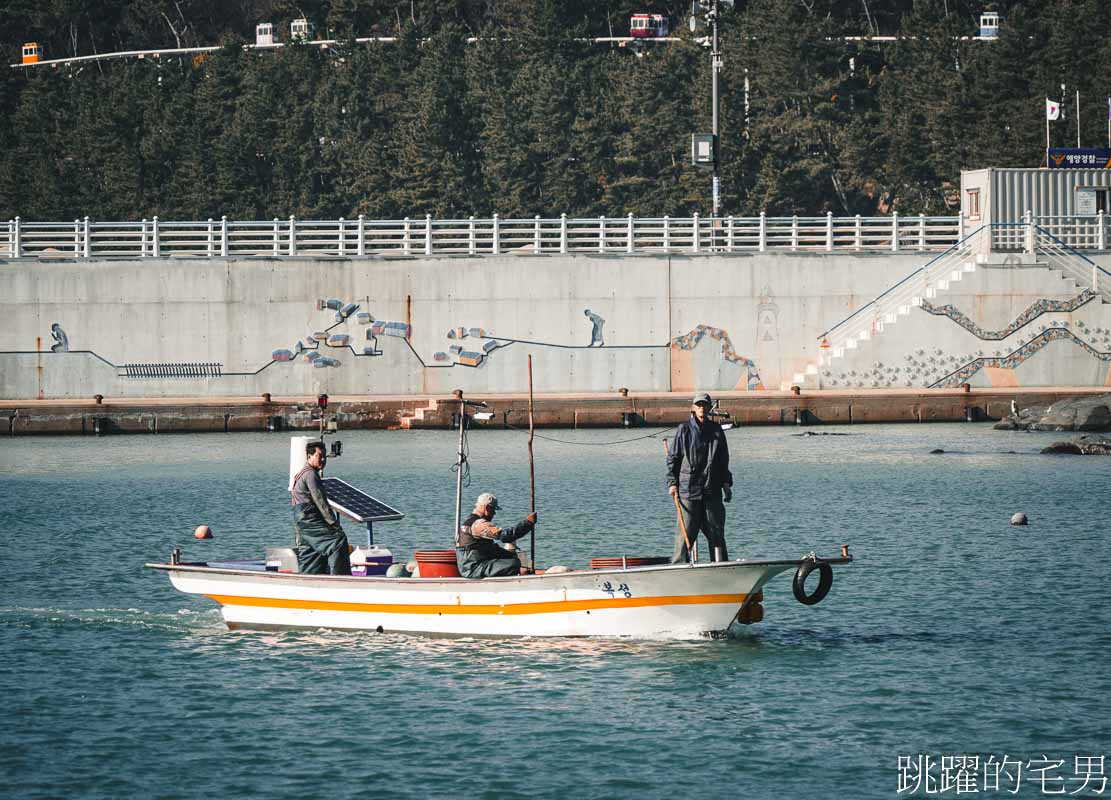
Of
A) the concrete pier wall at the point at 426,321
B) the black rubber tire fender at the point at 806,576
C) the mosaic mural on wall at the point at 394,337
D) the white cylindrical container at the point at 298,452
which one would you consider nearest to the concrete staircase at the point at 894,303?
the concrete pier wall at the point at 426,321

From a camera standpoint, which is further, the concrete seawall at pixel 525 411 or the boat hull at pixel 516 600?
the concrete seawall at pixel 525 411

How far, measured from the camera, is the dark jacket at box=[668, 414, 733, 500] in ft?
63.2

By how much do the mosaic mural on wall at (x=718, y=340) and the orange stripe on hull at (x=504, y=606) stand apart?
29.6 m

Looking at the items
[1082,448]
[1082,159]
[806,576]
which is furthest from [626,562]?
[1082,159]

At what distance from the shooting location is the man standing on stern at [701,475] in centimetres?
1927

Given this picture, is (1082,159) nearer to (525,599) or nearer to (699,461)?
(699,461)

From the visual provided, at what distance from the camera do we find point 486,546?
19.6 metres

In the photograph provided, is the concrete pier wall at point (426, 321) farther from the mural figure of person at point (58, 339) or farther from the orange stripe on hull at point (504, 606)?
the orange stripe on hull at point (504, 606)

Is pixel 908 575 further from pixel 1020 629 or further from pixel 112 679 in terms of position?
pixel 112 679

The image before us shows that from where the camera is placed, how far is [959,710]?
56.6 feet

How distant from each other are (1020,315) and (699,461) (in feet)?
100

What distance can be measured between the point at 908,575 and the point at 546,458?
17579 mm

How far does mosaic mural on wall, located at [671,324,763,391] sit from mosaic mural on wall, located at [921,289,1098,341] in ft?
17.0

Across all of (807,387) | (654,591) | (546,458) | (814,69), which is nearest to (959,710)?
(654,591)
